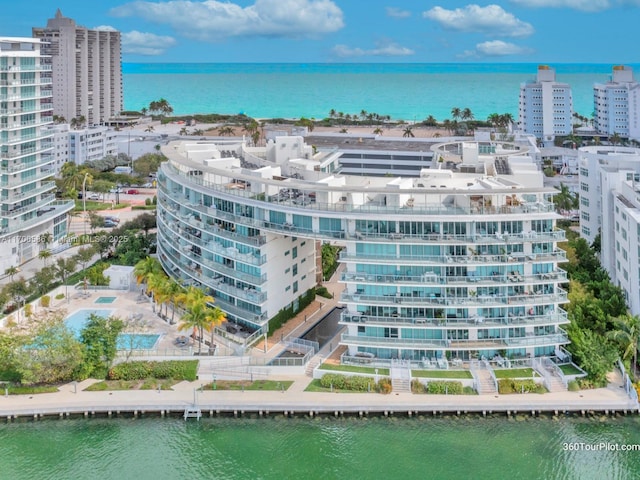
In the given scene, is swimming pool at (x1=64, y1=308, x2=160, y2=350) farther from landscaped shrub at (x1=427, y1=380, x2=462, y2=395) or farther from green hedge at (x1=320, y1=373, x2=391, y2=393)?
landscaped shrub at (x1=427, y1=380, x2=462, y2=395)

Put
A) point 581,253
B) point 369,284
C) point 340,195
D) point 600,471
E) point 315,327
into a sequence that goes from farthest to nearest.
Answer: point 581,253 → point 315,327 → point 340,195 → point 369,284 → point 600,471

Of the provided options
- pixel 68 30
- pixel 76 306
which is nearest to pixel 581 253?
pixel 76 306

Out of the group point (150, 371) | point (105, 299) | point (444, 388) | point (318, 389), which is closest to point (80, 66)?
point (105, 299)

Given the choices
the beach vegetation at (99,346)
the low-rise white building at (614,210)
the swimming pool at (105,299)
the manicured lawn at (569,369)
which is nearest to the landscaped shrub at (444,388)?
the manicured lawn at (569,369)

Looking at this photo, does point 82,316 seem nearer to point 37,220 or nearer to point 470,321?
point 37,220

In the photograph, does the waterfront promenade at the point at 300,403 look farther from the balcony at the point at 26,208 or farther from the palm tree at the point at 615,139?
the palm tree at the point at 615,139

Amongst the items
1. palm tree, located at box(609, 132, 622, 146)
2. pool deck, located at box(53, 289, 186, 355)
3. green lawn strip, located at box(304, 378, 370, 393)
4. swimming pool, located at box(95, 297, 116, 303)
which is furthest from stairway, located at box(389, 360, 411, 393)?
palm tree, located at box(609, 132, 622, 146)

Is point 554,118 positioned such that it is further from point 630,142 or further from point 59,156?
point 59,156
